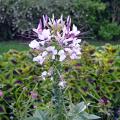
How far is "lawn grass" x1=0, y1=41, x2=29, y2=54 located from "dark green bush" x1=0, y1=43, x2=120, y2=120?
5.02m

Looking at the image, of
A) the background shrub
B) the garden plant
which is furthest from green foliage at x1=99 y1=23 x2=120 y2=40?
the garden plant

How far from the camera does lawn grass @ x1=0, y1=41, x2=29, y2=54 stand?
30.2ft

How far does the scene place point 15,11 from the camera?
33.6 ft

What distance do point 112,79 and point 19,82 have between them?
0.75 metres

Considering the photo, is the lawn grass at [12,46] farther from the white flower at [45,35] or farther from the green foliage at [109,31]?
the white flower at [45,35]

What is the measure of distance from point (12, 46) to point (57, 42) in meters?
6.81

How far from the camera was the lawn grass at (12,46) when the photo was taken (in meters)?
9.21

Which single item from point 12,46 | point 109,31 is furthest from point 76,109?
point 109,31

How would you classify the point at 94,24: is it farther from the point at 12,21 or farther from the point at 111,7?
the point at 12,21

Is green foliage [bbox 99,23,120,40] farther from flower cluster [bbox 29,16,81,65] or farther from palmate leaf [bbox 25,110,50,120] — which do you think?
flower cluster [bbox 29,16,81,65]

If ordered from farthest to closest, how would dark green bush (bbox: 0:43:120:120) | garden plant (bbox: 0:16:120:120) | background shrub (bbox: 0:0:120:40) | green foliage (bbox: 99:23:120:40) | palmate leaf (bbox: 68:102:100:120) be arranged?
green foliage (bbox: 99:23:120:40), background shrub (bbox: 0:0:120:40), dark green bush (bbox: 0:43:120:120), garden plant (bbox: 0:16:120:120), palmate leaf (bbox: 68:102:100:120)

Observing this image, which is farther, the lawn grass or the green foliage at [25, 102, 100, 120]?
the lawn grass

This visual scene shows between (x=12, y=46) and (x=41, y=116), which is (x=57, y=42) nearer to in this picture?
(x=41, y=116)

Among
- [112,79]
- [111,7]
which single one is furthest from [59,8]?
[112,79]
